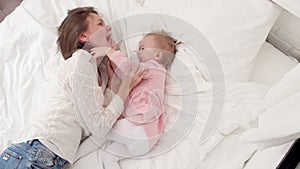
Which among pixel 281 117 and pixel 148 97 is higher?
pixel 281 117

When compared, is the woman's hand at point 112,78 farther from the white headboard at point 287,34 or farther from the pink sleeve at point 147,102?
the white headboard at point 287,34

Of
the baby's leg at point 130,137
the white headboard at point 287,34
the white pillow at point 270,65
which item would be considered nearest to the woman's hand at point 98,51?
the baby's leg at point 130,137

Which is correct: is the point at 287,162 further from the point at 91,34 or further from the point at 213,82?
the point at 91,34

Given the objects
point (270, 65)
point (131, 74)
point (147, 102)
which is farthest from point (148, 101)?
point (270, 65)

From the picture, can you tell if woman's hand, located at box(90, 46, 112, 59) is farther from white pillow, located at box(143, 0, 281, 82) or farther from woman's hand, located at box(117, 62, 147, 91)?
white pillow, located at box(143, 0, 281, 82)

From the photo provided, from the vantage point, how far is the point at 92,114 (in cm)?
113

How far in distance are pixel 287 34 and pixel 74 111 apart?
81 centimetres

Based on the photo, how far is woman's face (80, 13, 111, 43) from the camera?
1259 mm

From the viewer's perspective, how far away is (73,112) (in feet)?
3.73

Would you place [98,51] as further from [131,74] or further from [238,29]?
[238,29]

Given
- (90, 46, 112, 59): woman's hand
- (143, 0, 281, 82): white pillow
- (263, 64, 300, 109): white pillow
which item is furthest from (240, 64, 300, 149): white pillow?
(90, 46, 112, 59): woman's hand

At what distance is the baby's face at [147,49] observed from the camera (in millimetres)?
1279

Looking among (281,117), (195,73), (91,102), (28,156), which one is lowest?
(28,156)

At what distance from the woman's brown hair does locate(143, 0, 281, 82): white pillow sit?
403mm
